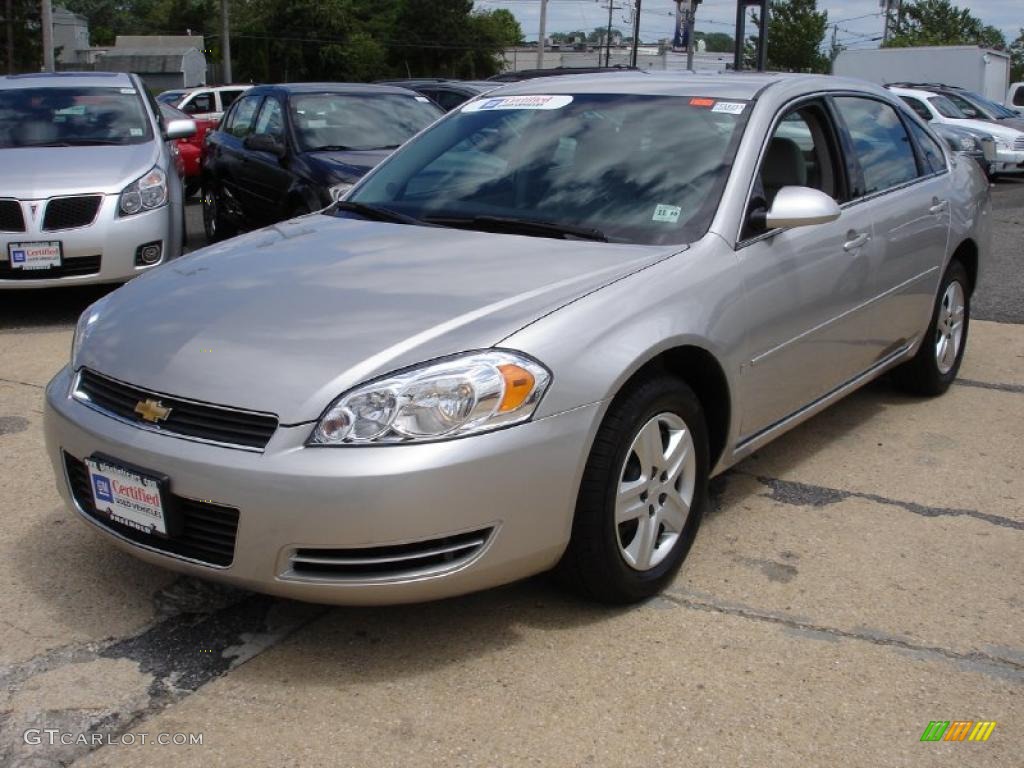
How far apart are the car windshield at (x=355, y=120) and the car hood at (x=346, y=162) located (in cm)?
18

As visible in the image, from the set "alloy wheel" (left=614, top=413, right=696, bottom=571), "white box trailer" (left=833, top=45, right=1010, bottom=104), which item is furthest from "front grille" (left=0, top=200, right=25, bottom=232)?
"white box trailer" (left=833, top=45, right=1010, bottom=104)

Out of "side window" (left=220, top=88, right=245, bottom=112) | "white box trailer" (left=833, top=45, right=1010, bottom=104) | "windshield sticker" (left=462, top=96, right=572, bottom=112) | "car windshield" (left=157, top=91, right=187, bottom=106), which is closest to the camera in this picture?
"windshield sticker" (left=462, top=96, right=572, bottom=112)

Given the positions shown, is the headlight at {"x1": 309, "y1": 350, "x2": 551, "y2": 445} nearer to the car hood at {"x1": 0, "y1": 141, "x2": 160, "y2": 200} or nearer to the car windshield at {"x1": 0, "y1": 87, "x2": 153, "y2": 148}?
the car hood at {"x1": 0, "y1": 141, "x2": 160, "y2": 200}

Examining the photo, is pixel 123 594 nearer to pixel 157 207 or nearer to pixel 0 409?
pixel 0 409

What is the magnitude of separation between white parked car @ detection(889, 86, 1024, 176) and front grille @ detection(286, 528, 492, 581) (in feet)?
58.2

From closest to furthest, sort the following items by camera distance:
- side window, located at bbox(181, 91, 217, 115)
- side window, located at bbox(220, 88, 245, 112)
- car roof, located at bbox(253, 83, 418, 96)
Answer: car roof, located at bbox(253, 83, 418, 96) → side window, located at bbox(181, 91, 217, 115) → side window, located at bbox(220, 88, 245, 112)

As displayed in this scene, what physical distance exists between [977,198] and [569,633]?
151 inches

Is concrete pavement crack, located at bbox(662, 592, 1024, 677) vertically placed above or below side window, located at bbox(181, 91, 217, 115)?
below

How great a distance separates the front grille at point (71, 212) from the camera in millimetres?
7109

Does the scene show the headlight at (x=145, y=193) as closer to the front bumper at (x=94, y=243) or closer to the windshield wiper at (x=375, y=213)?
the front bumper at (x=94, y=243)

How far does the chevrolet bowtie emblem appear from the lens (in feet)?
9.96

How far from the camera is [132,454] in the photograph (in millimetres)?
3035

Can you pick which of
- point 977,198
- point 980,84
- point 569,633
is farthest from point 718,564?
point 980,84

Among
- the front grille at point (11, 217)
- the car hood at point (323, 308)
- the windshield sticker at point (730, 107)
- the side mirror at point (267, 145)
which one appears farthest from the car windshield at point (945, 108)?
the car hood at point (323, 308)
